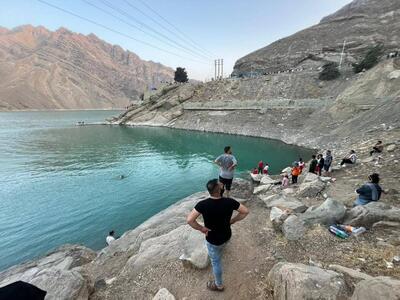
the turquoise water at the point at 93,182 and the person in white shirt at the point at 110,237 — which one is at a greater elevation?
the person in white shirt at the point at 110,237

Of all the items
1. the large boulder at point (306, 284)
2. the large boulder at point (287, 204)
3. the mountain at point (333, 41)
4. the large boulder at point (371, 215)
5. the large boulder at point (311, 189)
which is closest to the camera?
the large boulder at point (306, 284)

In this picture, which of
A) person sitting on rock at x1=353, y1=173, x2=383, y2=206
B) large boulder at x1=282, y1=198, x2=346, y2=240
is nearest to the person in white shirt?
large boulder at x1=282, y1=198, x2=346, y2=240

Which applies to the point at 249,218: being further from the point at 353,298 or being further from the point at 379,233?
the point at 353,298

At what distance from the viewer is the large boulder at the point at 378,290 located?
154 inches

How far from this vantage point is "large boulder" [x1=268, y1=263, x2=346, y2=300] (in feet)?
14.8

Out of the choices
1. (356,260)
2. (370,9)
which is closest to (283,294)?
(356,260)

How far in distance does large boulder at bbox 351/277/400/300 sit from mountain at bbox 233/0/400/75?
219 ft

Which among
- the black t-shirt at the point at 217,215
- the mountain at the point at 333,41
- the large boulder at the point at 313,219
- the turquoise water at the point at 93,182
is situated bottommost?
the turquoise water at the point at 93,182

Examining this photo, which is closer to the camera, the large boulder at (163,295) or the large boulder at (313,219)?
the large boulder at (163,295)

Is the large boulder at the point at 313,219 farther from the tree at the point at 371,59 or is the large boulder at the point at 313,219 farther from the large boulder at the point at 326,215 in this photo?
the tree at the point at 371,59

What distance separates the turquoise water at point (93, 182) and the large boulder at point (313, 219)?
36.9ft

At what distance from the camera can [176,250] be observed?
24.9 ft

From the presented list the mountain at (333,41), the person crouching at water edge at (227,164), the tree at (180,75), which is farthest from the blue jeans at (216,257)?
the tree at (180,75)

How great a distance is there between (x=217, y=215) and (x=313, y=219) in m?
4.93
